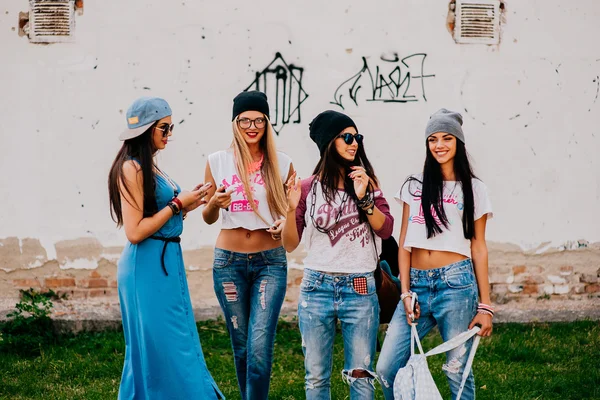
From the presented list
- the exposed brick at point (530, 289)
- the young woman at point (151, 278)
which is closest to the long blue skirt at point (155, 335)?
the young woman at point (151, 278)

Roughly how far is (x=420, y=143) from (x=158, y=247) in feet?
11.9

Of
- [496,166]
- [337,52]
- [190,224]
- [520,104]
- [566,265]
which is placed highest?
[337,52]

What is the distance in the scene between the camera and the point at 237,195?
14.5 feet

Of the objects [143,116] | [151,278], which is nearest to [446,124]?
[143,116]

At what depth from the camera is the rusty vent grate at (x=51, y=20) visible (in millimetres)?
6715

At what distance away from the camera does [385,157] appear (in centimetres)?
696

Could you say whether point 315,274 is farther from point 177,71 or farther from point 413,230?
point 177,71

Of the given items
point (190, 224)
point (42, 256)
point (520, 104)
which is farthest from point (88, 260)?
point (520, 104)

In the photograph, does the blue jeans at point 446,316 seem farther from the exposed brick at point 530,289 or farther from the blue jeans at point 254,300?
the exposed brick at point 530,289

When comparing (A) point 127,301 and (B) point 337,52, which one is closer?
(A) point 127,301

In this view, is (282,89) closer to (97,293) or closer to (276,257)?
(97,293)

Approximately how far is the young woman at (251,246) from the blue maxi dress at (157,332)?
15.9 inches

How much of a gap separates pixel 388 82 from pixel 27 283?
3897mm

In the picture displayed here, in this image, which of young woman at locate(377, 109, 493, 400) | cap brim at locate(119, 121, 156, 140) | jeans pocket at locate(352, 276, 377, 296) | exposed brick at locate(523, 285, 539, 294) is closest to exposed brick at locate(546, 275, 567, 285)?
exposed brick at locate(523, 285, 539, 294)
